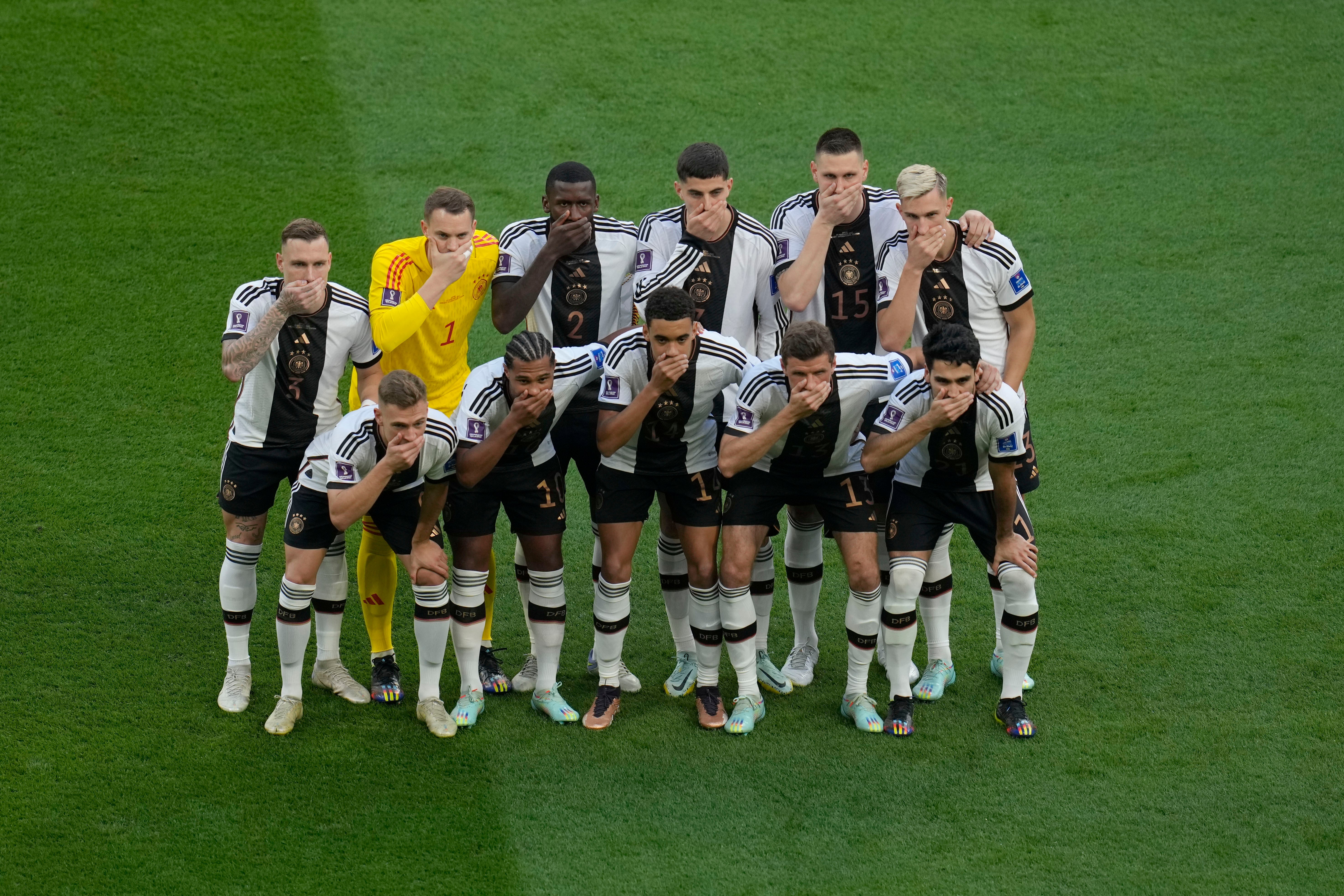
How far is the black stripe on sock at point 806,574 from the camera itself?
6566 mm

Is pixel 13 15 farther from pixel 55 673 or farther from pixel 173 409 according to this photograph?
pixel 55 673

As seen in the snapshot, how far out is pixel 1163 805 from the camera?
5746 mm

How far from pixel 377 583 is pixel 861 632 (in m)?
2.18

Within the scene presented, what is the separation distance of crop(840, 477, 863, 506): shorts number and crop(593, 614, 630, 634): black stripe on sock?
1107mm

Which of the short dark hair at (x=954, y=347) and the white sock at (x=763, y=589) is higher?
the short dark hair at (x=954, y=347)

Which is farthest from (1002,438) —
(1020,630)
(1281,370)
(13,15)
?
(13,15)

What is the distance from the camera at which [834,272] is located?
6.43 meters

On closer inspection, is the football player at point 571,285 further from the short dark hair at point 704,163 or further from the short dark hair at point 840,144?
the short dark hair at point 840,144

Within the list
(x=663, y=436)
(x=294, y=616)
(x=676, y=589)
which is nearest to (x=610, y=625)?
(x=676, y=589)

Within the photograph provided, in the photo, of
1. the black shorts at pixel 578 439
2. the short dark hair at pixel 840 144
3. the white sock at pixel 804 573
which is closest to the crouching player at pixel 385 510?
the black shorts at pixel 578 439

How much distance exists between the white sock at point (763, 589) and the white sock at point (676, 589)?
312 millimetres

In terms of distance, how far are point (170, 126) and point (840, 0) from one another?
5.69 metres

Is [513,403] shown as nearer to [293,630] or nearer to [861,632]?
[293,630]

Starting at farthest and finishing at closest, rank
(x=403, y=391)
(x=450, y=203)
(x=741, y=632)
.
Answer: (x=741, y=632) < (x=450, y=203) < (x=403, y=391)
